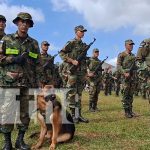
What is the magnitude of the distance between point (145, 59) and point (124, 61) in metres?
2.72

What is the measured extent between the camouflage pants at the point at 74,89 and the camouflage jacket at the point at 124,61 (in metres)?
1.78

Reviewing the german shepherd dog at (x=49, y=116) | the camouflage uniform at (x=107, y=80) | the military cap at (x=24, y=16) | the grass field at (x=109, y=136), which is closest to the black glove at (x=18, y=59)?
the military cap at (x=24, y=16)

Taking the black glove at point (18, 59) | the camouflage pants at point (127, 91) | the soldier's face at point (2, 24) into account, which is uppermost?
the soldier's face at point (2, 24)

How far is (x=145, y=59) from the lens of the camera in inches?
392

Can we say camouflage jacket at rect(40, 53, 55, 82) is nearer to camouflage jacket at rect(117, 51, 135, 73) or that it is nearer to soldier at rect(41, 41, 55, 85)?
soldier at rect(41, 41, 55, 85)

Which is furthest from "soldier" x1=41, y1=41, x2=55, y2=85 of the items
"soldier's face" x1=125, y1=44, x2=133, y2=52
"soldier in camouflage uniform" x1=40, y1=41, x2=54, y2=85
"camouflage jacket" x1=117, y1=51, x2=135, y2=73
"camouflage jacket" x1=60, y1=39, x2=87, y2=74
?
"soldier's face" x1=125, y1=44, x2=133, y2=52

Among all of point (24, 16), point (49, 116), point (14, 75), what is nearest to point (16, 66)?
point (14, 75)

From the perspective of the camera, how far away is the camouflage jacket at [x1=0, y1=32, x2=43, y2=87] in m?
7.25

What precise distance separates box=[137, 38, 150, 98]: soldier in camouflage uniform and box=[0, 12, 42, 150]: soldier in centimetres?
338

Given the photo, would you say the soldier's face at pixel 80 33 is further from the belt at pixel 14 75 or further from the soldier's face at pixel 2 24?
the belt at pixel 14 75

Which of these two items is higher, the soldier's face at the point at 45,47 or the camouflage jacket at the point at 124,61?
the soldier's face at the point at 45,47

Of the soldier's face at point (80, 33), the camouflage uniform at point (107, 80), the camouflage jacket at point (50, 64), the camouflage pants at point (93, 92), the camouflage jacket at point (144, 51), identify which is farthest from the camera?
the camouflage uniform at point (107, 80)

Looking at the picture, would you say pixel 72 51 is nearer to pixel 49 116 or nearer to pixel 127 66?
pixel 127 66

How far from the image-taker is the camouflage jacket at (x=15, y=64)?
7250 millimetres
